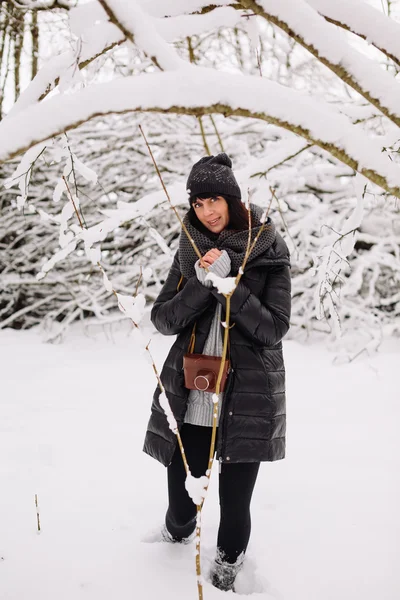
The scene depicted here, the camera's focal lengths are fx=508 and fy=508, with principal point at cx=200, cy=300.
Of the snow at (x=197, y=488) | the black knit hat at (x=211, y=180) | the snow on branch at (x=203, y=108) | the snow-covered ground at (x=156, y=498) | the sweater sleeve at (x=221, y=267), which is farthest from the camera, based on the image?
the snow-covered ground at (x=156, y=498)

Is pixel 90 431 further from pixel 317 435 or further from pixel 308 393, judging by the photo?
pixel 308 393

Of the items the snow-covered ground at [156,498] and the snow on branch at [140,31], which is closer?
the snow on branch at [140,31]

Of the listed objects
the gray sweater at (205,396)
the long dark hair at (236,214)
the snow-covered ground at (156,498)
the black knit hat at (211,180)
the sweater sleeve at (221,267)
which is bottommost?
the snow-covered ground at (156,498)

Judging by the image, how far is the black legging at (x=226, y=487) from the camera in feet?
6.00

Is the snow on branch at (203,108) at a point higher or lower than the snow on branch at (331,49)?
lower

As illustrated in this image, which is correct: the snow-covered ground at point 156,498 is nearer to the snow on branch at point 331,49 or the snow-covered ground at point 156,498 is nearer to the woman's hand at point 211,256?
the woman's hand at point 211,256

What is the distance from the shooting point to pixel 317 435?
11.6 feet

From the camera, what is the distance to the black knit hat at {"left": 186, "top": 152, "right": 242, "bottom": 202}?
1.83 m

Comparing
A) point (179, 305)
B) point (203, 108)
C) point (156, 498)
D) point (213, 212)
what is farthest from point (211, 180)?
point (156, 498)

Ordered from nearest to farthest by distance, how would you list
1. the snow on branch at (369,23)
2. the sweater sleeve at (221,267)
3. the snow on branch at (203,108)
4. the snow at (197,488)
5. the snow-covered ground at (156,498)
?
the snow on branch at (203,108), the snow on branch at (369,23), the snow at (197,488), the sweater sleeve at (221,267), the snow-covered ground at (156,498)

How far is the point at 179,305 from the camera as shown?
1.84m

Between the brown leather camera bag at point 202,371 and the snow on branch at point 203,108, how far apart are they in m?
0.86

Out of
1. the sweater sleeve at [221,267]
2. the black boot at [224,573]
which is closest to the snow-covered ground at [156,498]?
the black boot at [224,573]

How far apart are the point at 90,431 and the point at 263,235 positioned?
7.49 ft
